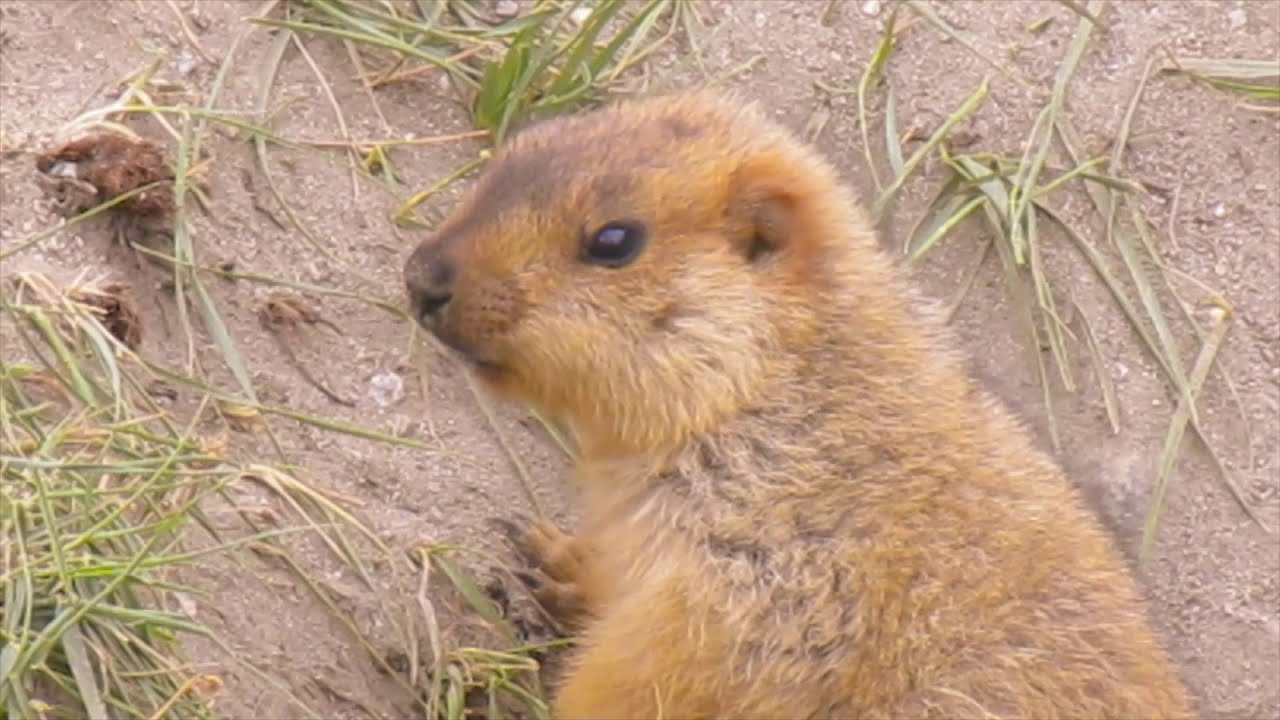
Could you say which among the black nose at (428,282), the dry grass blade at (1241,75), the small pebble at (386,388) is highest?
the dry grass blade at (1241,75)

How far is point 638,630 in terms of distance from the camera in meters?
4.35

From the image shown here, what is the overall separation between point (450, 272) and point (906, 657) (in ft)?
3.35

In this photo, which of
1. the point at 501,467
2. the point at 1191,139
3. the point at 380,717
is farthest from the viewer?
the point at 1191,139

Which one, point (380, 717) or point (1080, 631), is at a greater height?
point (1080, 631)

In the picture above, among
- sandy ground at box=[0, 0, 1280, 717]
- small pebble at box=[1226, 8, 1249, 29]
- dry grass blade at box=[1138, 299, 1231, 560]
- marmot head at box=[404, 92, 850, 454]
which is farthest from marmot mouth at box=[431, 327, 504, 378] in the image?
small pebble at box=[1226, 8, 1249, 29]

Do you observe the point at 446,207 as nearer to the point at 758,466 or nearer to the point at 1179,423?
the point at 758,466

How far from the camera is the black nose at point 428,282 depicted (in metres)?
4.26

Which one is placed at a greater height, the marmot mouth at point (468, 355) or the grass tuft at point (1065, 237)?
the grass tuft at point (1065, 237)

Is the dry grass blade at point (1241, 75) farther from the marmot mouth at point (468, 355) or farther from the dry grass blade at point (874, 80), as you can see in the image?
the marmot mouth at point (468, 355)

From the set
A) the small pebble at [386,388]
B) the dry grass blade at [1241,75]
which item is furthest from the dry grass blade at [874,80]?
the small pebble at [386,388]

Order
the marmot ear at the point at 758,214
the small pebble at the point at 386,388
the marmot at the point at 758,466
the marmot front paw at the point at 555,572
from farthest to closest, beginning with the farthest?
the small pebble at the point at 386,388 → the marmot front paw at the point at 555,572 → the marmot ear at the point at 758,214 → the marmot at the point at 758,466

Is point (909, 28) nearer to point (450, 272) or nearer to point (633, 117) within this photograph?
point (633, 117)

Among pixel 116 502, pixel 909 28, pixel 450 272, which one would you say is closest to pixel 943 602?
pixel 450 272

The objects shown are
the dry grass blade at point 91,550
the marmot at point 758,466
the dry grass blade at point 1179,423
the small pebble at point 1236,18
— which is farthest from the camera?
the small pebble at point 1236,18
